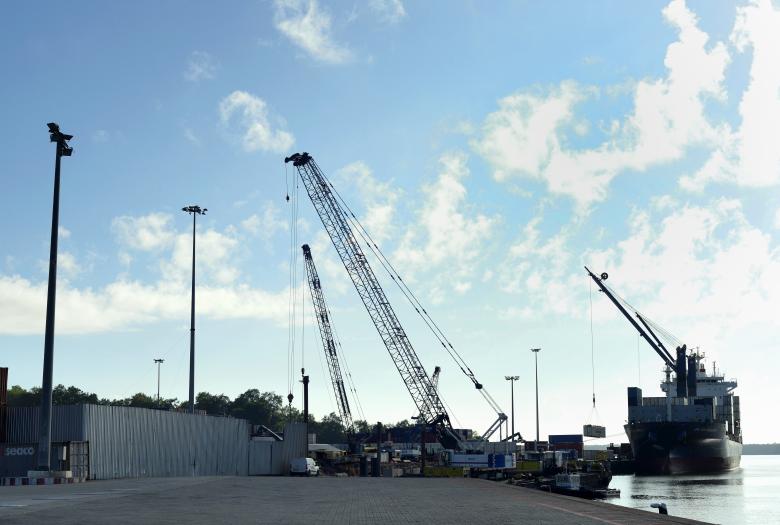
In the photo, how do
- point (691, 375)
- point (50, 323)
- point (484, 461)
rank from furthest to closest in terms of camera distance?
point (691, 375), point (484, 461), point (50, 323)

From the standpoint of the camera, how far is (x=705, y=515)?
66750mm

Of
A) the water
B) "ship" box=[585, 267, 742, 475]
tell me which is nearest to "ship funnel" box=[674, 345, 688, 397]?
"ship" box=[585, 267, 742, 475]

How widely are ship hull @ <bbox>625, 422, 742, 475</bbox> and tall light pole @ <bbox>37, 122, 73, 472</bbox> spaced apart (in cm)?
12793

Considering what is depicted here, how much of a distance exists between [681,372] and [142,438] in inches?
5101

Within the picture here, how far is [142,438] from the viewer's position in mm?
66500

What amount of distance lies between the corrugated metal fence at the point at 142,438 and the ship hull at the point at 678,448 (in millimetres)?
96420

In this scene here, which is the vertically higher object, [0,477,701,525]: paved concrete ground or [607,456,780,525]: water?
[0,477,701,525]: paved concrete ground

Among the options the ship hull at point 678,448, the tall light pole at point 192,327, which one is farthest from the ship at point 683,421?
the tall light pole at point 192,327

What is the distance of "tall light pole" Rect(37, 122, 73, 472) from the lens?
47031mm

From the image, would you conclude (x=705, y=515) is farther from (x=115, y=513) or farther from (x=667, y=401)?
(x=667, y=401)

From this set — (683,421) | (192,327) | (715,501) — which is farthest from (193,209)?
(683,421)

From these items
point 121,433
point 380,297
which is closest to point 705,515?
point 121,433

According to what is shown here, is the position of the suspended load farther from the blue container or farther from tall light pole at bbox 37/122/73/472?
tall light pole at bbox 37/122/73/472

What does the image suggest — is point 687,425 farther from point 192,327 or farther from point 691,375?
point 192,327
